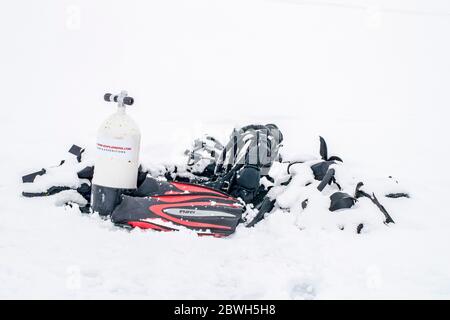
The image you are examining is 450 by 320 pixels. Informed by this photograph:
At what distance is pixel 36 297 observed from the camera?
246cm


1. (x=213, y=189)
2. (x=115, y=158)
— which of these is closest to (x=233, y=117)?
(x=213, y=189)

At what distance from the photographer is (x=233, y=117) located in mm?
12375

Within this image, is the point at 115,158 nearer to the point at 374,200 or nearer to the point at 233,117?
the point at 374,200

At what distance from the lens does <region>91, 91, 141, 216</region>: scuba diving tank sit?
3.72m

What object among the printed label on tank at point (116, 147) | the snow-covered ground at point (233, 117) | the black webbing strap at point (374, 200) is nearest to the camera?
the snow-covered ground at point (233, 117)

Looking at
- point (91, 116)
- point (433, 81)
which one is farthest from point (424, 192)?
point (433, 81)

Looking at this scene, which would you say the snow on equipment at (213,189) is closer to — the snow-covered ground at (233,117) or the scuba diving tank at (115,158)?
the scuba diving tank at (115,158)

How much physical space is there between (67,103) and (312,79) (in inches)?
334

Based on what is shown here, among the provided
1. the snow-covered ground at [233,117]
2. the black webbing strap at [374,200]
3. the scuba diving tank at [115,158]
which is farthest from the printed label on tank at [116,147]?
the black webbing strap at [374,200]

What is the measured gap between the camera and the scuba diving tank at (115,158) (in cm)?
372

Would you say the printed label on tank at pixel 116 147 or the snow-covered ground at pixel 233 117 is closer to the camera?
the snow-covered ground at pixel 233 117

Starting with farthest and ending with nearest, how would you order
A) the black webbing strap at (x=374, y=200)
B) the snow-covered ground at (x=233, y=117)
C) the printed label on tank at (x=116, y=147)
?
1. the black webbing strap at (x=374, y=200)
2. the printed label on tank at (x=116, y=147)
3. the snow-covered ground at (x=233, y=117)

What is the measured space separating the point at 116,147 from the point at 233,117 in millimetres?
8785
